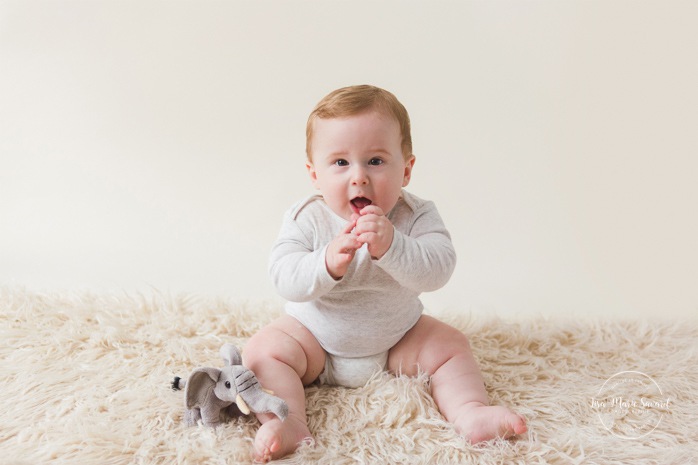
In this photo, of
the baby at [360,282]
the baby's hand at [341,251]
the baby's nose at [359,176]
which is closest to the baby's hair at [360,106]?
the baby at [360,282]

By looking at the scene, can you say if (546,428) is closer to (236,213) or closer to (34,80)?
(236,213)

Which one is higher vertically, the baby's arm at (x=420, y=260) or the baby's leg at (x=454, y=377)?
the baby's arm at (x=420, y=260)

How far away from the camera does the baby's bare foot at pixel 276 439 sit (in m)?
1.25

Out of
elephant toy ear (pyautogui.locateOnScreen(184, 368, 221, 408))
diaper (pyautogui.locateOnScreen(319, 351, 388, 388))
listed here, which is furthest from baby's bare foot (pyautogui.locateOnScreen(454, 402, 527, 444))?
elephant toy ear (pyautogui.locateOnScreen(184, 368, 221, 408))

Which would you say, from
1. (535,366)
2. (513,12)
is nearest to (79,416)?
(535,366)

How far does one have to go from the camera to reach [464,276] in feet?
7.88

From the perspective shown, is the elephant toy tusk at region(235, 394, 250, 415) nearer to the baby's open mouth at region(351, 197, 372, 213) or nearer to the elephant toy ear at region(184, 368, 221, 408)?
the elephant toy ear at region(184, 368, 221, 408)

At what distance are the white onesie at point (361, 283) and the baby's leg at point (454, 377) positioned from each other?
0.04 meters

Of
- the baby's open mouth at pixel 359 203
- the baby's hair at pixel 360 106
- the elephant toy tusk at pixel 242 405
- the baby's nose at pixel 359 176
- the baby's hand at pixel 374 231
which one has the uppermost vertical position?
the baby's hair at pixel 360 106

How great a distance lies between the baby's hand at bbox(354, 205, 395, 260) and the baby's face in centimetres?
8

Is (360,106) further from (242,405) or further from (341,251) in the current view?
(242,405)

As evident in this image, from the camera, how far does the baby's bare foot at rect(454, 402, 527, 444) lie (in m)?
1.31

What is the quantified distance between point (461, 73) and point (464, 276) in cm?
74

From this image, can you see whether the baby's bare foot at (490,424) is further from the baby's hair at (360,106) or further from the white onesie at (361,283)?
the baby's hair at (360,106)
